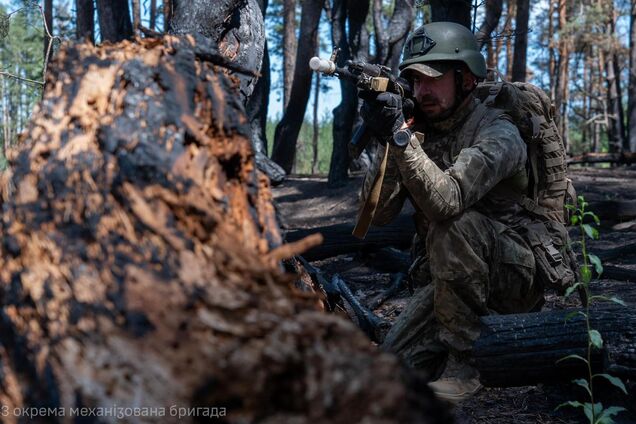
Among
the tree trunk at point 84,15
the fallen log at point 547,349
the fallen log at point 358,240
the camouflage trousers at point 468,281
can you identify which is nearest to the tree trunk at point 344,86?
the tree trunk at point 84,15

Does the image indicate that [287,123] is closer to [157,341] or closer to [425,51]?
[425,51]

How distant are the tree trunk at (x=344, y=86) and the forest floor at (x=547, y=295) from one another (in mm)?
389

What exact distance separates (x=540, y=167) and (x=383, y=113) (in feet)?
3.58

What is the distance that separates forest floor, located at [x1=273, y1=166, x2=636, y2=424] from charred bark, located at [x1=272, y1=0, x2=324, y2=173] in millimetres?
804

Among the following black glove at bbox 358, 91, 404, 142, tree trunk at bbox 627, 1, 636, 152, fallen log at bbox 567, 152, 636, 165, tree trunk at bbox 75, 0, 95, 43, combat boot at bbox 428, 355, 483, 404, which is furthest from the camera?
tree trunk at bbox 627, 1, 636, 152

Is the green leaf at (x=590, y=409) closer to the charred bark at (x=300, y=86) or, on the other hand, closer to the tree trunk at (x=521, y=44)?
the charred bark at (x=300, y=86)

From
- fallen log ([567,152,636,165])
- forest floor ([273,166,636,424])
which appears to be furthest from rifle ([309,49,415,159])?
fallen log ([567,152,636,165])

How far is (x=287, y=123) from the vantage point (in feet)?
38.0

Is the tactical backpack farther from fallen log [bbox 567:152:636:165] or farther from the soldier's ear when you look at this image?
fallen log [bbox 567:152:636:165]

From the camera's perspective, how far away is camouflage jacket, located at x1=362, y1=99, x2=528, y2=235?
304cm

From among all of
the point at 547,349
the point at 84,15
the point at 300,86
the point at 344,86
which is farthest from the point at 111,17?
the point at 547,349

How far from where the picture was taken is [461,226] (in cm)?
324

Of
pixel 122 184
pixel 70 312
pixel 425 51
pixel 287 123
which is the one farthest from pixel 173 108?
pixel 287 123

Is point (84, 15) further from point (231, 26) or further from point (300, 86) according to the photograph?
point (231, 26)
